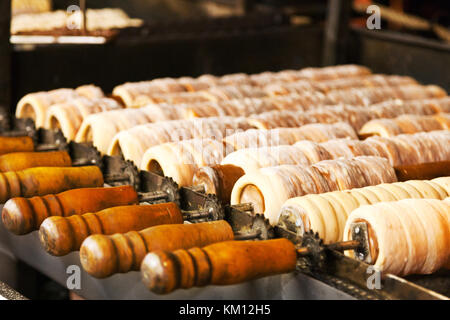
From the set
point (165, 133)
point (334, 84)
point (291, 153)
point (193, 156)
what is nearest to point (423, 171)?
point (291, 153)

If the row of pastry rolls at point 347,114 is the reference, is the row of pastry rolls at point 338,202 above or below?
below

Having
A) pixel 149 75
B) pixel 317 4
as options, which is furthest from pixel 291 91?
pixel 317 4

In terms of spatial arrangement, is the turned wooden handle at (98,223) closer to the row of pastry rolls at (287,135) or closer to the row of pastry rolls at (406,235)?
the row of pastry rolls at (406,235)

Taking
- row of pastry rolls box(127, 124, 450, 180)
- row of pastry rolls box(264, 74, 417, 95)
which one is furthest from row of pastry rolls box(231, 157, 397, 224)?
row of pastry rolls box(264, 74, 417, 95)

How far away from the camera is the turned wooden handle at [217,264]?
1.75 m

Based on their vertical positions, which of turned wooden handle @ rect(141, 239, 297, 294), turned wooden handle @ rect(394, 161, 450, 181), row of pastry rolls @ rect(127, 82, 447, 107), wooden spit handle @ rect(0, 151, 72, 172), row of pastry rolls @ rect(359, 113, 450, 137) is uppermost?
row of pastry rolls @ rect(127, 82, 447, 107)

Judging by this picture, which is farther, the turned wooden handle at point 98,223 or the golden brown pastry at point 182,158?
the golden brown pastry at point 182,158

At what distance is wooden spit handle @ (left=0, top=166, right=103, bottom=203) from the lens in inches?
95.5

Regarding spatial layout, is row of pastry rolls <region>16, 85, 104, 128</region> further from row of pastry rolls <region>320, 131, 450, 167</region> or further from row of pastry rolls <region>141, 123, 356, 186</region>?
row of pastry rolls <region>320, 131, 450, 167</region>

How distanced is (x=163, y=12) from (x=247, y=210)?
6.84 m

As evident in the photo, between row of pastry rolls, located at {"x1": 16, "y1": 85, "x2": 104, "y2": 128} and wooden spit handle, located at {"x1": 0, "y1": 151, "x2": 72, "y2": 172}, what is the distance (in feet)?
2.83

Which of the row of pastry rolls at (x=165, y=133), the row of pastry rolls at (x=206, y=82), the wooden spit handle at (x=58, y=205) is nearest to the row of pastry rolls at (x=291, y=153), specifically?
the row of pastry rolls at (x=165, y=133)

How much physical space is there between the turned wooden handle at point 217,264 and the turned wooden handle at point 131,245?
0.11 metres

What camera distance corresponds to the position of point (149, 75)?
5430 mm
